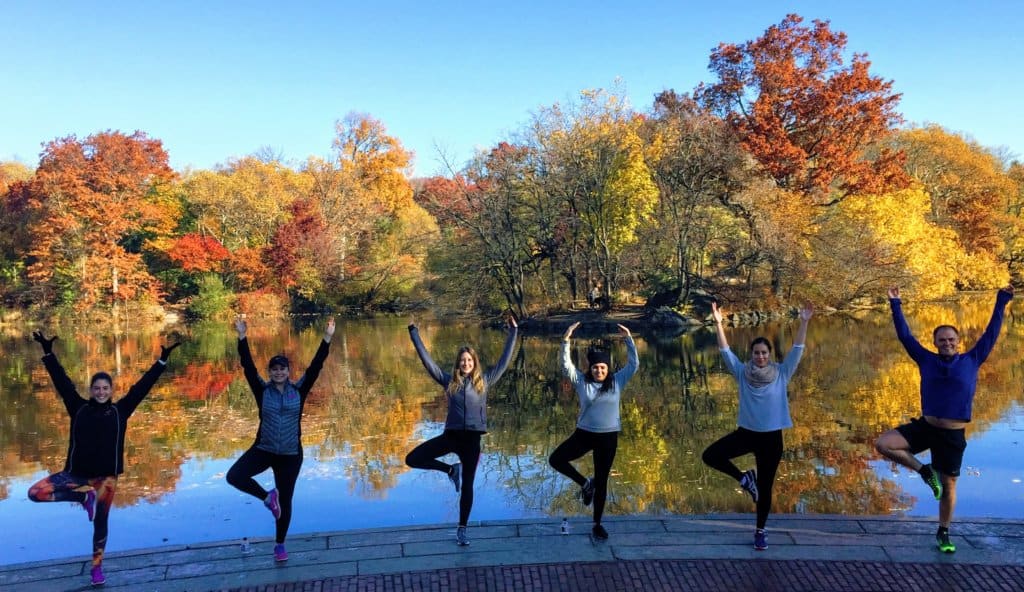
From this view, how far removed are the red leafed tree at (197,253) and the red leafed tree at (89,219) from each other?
1.94 m

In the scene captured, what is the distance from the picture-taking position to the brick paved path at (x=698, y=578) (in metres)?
4.91

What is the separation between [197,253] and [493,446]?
3700 cm

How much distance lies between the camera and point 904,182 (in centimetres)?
3509

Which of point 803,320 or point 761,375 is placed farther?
point 803,320

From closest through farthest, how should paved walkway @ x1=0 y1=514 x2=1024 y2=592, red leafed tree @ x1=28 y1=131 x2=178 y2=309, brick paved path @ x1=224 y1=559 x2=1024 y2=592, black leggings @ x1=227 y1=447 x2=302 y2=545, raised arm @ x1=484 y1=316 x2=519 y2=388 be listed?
brick paved path @ x1=224 y1=559 x2=1024 y2=592 → paved walkway @ x1=0 y1=514 x2=1024 y2=592 → black leggings @ x1=227 y1=447 x2=302 y2=545 → raised arm @ x1=484 y1=316 x2=519 y2=388 → red leafed tree @ x1=28 y1=131 x2=178 y2=309

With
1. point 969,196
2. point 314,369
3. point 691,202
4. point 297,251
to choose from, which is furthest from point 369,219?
point 314,369

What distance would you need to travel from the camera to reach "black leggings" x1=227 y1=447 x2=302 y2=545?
5.62 metres

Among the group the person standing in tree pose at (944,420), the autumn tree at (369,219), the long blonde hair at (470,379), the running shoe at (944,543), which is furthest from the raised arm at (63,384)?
the autumn tree at (369,219)

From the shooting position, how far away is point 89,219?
131 ft

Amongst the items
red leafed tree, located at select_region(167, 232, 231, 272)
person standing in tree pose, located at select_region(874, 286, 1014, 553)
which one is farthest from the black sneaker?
red leafed tree, located at select_region(167, 232, 231, 272)

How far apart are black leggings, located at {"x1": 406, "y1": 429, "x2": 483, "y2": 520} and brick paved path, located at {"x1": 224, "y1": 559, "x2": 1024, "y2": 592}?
0.76m

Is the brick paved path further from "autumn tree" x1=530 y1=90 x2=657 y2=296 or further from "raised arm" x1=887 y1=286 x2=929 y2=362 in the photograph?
"autumn tree" x1=530 y1=90 x2=657 y2=296

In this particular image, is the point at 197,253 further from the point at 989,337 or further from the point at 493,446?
the point at 989,337

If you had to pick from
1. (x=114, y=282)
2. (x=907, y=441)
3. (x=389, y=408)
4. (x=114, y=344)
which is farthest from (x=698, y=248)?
(x=114, y=282)
